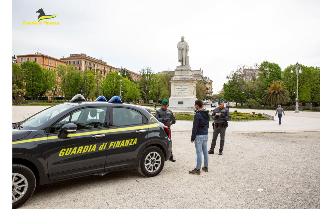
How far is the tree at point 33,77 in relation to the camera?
58938 millimetres

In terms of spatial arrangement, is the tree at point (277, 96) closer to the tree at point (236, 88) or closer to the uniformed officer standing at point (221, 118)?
the tree at point (236, 88)

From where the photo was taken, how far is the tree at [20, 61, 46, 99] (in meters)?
58.9

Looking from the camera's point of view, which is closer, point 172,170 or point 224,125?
point 172,170

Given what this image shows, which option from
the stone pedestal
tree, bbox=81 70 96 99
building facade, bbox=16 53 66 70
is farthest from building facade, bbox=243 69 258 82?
building facade, bbox=16 53 66 70

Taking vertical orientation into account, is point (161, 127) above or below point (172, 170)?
above

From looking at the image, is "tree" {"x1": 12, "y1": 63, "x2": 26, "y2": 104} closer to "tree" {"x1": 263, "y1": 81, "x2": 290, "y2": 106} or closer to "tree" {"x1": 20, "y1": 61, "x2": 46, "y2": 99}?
"tree" {"x1": 20, "y1": 61, "x2": 46, "y2": 99}

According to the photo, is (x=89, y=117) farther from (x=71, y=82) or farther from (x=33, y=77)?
(x=33, y=77)

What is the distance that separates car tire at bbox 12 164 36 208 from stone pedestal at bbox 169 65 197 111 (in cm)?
2333

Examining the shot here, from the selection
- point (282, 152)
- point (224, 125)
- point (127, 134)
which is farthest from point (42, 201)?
point (282, 152)

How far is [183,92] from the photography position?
27250 mm

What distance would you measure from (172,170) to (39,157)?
334 cm

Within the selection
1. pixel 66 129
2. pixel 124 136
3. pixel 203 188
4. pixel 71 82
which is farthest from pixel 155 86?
pixel 66 129

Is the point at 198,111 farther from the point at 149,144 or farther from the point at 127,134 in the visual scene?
the point at 127,134

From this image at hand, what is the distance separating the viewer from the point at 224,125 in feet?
27.3
